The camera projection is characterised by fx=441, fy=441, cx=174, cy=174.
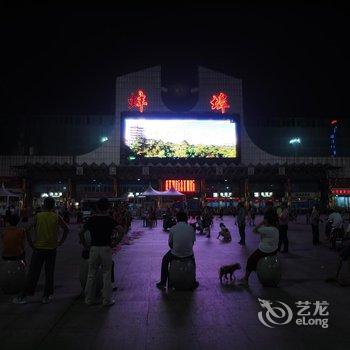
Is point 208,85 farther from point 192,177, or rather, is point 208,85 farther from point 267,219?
point 267,219

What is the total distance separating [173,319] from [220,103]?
61801 mm

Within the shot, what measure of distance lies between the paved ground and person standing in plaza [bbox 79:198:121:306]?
252mm

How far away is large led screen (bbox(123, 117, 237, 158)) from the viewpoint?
64.7 meters

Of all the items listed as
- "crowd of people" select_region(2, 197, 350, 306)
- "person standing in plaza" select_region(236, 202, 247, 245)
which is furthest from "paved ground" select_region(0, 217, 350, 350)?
"person standing in plaza" select_region(236, 202, 247, 245)

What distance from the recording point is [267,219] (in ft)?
30.5

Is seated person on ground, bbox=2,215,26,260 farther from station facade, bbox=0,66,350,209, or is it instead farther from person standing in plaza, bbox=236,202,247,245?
station facade, bbox=0,66,350,209

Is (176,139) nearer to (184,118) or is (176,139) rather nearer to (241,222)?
(184,118)

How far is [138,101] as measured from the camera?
2603 inches

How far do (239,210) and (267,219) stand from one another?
9741mm

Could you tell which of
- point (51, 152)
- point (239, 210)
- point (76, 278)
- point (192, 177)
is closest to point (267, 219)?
point (76, 278)

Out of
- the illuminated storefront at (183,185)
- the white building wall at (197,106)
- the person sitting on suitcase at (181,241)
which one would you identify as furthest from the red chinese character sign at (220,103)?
the person sitting on suitcase at (181,241)

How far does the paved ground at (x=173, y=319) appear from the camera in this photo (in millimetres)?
5449

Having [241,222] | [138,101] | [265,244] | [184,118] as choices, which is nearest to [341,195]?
[184,118]

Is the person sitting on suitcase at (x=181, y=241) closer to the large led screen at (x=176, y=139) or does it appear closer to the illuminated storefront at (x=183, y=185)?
the illuminated storefront at (x=183, y=185)
